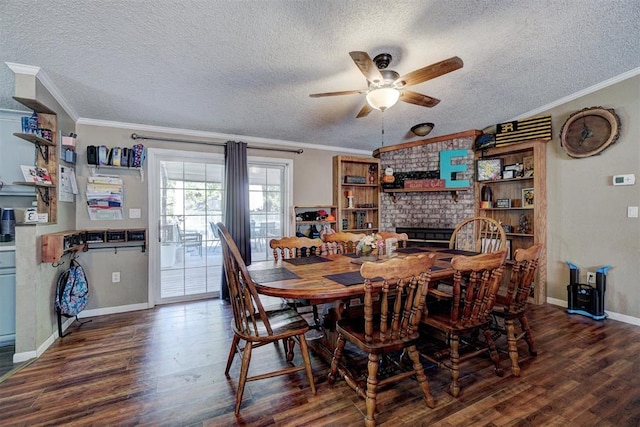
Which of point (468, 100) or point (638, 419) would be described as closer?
Answer: point (638, 419)

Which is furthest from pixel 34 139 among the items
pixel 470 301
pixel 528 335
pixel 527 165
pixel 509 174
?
pixel 527 165

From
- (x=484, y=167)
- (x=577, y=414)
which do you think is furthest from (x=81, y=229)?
(x=484, y=167)

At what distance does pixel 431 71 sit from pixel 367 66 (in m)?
0.45

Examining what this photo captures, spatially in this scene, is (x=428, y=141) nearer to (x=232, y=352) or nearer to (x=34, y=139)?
(x=232, y=352)

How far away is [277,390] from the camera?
Result: 1.94 m

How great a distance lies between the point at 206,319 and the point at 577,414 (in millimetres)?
3215

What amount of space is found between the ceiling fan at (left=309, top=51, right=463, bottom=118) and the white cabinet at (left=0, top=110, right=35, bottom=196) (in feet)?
10.6

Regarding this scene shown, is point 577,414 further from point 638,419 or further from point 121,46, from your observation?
point 121,46

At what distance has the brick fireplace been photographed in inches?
173

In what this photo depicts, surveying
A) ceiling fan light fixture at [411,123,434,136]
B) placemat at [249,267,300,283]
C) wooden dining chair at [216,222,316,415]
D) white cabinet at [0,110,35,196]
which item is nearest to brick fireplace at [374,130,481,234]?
ceiling fan light fixture at [411,123,434,136]

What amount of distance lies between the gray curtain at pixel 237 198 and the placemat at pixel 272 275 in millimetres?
1782

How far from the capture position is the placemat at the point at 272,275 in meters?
1.95

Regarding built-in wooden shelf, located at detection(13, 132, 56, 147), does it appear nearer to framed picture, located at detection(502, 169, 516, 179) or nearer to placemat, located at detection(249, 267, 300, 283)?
placemat, located at detection(249, 267, 300, 283)

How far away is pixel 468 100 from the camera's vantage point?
3.37m
